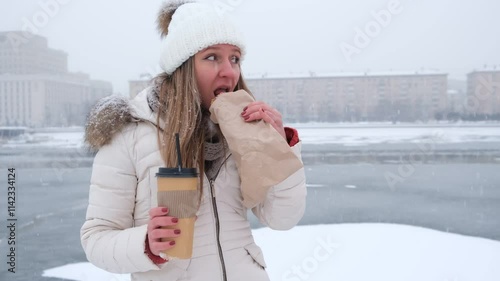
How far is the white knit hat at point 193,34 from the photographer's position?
1195 millimetres

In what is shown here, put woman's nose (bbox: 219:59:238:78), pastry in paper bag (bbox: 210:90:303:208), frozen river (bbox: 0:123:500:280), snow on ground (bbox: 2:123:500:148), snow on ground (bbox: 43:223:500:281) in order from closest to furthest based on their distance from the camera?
1. pastry in paper bag (bbox: 210:90:303:208)
2. woman's nose (bbox: 219:59:238:78)
3. snow on ground (bbox: 43:223:500:281)
4. frozen river (bbox: 0:123:500:280)
5. snow on ground (bbox: 2:123:500:148)

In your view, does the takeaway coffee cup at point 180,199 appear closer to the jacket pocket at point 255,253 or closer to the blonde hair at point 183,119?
the blonde hair at point 183,119

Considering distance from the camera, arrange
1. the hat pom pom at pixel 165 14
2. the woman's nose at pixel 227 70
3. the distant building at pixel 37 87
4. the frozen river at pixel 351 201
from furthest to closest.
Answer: the distant building at pixel 37 87, the frozen river at pixel 351 201, the hat pom pom at pixel 165 14, the woman's nose at pixel 227 70

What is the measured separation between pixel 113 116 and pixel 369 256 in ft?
11.4

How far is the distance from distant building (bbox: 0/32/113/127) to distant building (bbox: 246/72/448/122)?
25384 millimetres

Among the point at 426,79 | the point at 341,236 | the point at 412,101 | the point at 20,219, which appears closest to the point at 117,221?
the point at 341,236

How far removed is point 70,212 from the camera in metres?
6.59

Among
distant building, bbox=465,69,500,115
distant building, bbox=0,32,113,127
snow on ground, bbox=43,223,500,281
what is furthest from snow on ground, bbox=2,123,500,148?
distant building, bbox=465,69,500,115

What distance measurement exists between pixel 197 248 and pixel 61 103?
5661 centimetres

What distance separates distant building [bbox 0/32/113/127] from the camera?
125 ft

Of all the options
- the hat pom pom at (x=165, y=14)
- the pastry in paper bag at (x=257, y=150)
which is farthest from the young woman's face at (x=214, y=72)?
the hat pom pom at (x=165, y=14)

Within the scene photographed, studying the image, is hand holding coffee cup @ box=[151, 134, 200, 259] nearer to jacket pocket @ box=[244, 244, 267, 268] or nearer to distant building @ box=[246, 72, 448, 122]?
jacket pocket @ box=[244, 244, 267, 268]

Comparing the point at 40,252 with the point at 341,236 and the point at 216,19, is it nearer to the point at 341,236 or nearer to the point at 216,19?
the point at 341,236

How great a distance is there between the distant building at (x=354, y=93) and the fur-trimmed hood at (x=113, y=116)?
60599 millimetres
